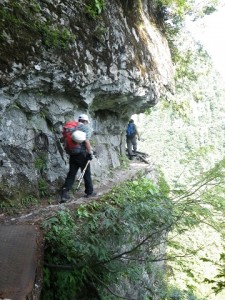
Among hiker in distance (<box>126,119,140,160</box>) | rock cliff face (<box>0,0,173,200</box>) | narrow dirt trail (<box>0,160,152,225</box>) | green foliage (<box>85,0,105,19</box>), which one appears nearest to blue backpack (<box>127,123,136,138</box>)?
hiker in distance (<box>126,119,140,160</box>)

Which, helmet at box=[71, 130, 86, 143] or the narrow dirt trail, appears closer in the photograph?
the narrow dirt trail

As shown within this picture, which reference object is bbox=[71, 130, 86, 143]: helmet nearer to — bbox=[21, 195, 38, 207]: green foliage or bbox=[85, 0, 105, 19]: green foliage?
bbox=[21, 195, 38, 207]: green foliage

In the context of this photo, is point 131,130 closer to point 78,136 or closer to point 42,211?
point 78,136

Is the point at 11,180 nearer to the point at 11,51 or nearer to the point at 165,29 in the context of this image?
the point at 11,51

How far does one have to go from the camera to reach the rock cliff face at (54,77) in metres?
5.69

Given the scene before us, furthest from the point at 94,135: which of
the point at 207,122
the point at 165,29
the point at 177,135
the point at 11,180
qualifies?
the point at 207,122

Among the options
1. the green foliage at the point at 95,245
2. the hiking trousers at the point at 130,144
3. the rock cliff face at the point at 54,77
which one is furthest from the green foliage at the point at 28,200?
the hiking trousers at the point at 130,144

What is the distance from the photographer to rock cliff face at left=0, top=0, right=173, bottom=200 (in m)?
5.69

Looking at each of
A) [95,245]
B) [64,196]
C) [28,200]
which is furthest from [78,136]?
[95,245]

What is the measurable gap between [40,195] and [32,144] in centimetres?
106

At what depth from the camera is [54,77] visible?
6.43m

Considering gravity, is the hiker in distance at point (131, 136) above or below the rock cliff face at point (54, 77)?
below

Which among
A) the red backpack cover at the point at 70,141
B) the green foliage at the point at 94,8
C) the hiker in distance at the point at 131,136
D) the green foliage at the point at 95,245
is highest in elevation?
the green foliage at the point at 94,8

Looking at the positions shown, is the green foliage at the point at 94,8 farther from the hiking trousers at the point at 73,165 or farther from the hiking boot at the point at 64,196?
the hiking boot at the point at 64,196
